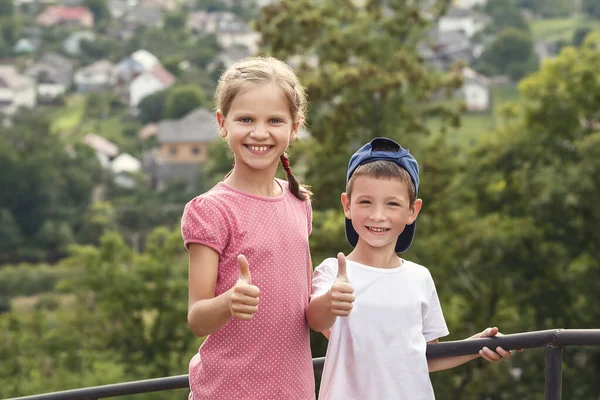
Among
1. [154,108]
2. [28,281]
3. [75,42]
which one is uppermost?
[75,42]

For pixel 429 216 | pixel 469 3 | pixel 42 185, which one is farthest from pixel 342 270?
pixel 469 3

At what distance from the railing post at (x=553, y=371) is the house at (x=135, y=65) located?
→ 122 metres

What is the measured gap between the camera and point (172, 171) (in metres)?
96.3

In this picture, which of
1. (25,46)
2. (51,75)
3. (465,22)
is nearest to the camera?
(51,75)

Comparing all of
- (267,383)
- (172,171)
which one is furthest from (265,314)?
(172,171)

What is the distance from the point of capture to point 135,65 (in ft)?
426

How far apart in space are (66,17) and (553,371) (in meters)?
157

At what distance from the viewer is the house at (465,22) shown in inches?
5659

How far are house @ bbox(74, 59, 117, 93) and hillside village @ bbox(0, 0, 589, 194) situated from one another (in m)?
0.11

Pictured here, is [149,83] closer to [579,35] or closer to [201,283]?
[579,35]

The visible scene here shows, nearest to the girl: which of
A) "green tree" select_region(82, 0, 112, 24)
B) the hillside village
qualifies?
the hillside village

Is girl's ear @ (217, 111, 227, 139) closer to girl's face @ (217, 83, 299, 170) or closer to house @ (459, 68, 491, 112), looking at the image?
girl's face @ (217, 83, 299, 170)

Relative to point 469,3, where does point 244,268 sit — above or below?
below

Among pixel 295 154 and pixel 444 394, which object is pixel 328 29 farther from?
pixel 444 394
